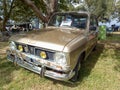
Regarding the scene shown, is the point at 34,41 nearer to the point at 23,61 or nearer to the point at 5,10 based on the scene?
the point at 23,61

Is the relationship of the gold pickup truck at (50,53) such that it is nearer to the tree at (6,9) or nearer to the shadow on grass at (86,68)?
the shadow on grass at (86,68)

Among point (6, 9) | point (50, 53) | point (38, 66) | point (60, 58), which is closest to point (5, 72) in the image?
point (38, 66)

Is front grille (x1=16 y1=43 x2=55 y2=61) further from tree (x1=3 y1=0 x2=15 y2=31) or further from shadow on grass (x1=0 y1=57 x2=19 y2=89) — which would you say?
tree (x1=3 y1=0 x2=15 y2=31)

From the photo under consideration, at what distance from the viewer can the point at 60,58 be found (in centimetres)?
334

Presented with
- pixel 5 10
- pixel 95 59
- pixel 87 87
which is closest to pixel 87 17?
pixel 95 59

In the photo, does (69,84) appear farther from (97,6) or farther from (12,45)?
(97,6)

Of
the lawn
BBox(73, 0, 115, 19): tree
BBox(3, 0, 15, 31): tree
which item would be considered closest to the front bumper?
the lawn

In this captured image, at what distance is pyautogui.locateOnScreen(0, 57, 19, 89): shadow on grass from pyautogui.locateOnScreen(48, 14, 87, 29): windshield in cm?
199

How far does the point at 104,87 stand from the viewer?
3959 millimetres

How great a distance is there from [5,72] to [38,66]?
4.68ft

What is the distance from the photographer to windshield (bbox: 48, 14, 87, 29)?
4935mm

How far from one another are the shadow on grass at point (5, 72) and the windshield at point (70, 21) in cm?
199

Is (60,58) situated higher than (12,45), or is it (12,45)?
(12,45)

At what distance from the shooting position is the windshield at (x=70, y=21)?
4935mm
